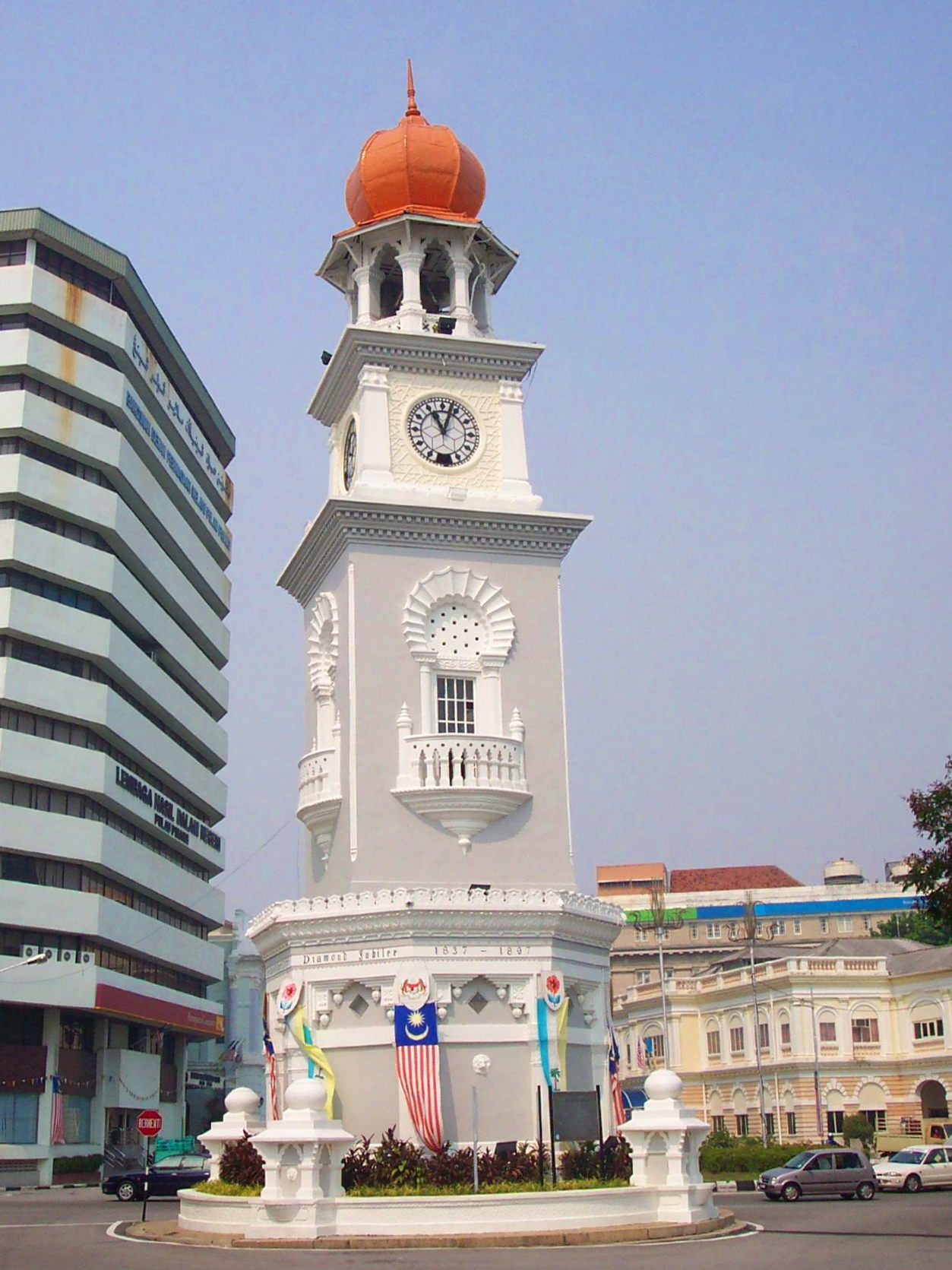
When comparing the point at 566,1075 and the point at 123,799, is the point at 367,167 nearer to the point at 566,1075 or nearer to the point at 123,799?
the point at 566,1075

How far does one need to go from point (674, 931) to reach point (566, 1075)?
8313cm

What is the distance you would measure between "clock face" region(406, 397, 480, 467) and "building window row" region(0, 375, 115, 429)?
112 feet

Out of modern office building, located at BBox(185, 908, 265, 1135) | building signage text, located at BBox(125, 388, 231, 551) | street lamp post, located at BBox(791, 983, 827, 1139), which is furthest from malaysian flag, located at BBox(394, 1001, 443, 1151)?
modern office building, located at BBox(185, 908, 265, 1135)

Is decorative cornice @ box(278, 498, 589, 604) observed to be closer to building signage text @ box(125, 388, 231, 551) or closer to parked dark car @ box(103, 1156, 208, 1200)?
parked dark car @ box(103, 1156, 208, 1200)

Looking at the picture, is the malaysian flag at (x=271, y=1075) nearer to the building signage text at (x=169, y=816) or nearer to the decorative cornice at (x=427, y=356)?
the decorative cornice at (x=427, y=356)

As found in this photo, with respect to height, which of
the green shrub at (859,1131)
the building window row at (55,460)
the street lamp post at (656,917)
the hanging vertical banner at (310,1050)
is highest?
the building window row at (55,460)

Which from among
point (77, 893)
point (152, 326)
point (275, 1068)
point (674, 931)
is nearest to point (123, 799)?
point (77, 893)

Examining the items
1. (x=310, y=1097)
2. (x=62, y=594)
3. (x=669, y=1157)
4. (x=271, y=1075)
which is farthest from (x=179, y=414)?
(x=669, y=1157)

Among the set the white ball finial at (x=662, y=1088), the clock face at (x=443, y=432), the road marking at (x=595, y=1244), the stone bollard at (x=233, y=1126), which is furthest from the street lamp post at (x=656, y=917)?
the road marking at (x=595, y=1244)

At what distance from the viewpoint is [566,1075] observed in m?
31.1

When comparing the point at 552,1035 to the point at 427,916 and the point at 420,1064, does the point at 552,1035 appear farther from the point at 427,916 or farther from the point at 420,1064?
the point at 427,916

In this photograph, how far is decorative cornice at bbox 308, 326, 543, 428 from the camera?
1405 inches

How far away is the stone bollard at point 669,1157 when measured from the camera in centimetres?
2598

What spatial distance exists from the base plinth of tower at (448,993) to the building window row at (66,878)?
32942 mm
